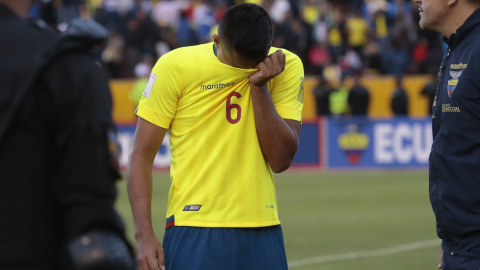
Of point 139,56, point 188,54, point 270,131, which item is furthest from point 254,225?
point 139,56

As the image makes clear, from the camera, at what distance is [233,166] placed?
343 centimetres

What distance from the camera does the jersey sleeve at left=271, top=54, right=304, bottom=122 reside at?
361 centimetres

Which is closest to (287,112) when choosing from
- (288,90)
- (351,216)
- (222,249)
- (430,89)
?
(288,90)

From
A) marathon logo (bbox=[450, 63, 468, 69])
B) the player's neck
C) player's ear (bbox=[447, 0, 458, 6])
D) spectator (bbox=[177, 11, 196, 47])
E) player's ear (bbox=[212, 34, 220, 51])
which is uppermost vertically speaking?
spectator (bbox=[177, 11, 196, 47])

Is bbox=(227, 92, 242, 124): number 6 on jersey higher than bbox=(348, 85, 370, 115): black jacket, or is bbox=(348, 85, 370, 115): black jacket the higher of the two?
bbox=(227, 92, 242, 124): number 6 on jersey

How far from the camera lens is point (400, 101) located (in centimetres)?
2112

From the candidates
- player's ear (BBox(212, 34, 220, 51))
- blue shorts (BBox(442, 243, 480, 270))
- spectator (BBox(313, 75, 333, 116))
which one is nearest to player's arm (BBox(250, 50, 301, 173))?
player's ear (BBox(212, 34, 220, 51))

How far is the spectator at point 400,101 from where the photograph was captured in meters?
21.1

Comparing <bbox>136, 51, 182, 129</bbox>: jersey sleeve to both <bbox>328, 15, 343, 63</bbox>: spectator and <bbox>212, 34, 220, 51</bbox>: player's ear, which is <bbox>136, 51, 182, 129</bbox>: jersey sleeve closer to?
<bbox>212, 34, 220, 51</bbox>: player's ear

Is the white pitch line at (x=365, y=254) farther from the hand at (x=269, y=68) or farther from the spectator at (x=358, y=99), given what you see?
the spectator at (x=358, y=99)

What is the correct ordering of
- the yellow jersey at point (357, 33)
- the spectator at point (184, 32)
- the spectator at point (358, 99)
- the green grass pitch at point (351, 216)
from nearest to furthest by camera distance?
the green grass pitch at point (351, 216) → the spectator at point (358, 99) → the spectator at point (184, 32) → the yellow jersey at point (357, 33)

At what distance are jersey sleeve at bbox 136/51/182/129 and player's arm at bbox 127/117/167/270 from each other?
38 mm

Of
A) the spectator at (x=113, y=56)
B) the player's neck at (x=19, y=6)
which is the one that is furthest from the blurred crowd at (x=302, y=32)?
the player's neck at (x=19, y=6)

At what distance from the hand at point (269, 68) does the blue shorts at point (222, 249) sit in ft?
2.13
